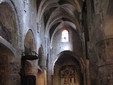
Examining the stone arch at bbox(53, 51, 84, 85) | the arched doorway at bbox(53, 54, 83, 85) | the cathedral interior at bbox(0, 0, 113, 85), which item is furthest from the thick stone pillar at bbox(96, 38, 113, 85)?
the arched doorway at bbox(53, 54, 83, 85)

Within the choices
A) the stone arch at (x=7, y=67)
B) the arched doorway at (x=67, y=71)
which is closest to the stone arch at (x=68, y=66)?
the arched doorway at (x=67, y=71)

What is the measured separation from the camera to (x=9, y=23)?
36.0ft

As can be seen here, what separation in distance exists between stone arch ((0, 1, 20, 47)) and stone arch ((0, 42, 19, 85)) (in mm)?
770

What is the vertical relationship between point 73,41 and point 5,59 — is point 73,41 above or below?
above

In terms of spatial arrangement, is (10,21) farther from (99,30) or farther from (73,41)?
(73,41)

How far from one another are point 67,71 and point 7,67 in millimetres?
17486

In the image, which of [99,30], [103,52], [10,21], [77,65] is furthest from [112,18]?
[77,65]

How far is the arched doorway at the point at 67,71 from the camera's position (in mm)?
26672

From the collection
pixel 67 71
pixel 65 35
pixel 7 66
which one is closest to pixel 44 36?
pixel 65 35

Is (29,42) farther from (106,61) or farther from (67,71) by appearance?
(67,71)

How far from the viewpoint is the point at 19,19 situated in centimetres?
1165

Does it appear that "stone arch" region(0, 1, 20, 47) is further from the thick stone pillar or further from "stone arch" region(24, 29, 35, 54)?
the thick stone pillar

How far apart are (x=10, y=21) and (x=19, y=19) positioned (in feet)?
2.65

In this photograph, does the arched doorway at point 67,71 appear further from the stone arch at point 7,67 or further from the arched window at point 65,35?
the stone arch at point 7,67
